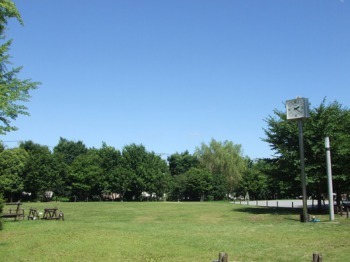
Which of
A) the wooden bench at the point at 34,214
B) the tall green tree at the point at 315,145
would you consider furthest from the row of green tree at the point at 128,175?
the wooden bench at the point at 34,214

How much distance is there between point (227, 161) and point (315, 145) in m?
47.6

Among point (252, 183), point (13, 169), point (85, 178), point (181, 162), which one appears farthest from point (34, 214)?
point (181, 162)

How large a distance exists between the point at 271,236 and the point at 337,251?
3366mm

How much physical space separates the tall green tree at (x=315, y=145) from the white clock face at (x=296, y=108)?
4844 millimetres

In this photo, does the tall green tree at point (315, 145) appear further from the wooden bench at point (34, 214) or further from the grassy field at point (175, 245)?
the wooden bench at point (34, 214)

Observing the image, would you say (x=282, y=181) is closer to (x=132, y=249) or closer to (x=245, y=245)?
(x=245, y=245)

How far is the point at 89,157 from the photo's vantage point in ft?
239

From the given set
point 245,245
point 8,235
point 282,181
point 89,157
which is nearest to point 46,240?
point 8,235

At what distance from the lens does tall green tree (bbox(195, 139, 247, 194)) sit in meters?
73.4

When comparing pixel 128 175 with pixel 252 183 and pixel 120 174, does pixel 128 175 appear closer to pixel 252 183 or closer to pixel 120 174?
pixel 120 174

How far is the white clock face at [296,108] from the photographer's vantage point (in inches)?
863

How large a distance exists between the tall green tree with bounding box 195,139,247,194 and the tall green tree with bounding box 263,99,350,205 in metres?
44.4

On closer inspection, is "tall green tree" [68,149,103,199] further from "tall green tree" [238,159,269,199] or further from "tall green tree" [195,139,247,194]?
"tall green tree" [238,159,269,199]

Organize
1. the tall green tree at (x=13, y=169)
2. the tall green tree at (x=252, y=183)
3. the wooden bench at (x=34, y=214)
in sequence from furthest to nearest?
the tall green tree at (x=252, y=183) < the tall green tree at (x=13, y=169) < the wooden bench at (x=34, y=214)
